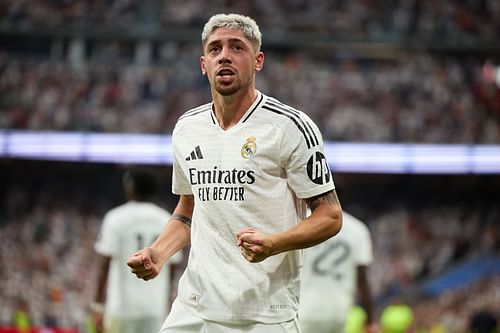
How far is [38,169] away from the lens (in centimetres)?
1905

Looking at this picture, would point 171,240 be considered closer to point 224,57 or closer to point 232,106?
point 232,106

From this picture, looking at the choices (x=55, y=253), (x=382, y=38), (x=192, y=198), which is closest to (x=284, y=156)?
(x=192, y=198)

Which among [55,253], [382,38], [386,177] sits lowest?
[55,253]

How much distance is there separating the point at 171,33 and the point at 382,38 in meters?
4.74

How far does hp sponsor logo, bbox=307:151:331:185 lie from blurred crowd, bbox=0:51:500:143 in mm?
14316

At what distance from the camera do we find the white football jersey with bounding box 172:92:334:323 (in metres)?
3.52

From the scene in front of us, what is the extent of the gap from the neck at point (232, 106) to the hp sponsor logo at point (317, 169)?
0.36 m

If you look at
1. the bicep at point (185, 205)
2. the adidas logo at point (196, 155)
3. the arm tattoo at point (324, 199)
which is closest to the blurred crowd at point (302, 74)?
the bicep at point (185, 205)

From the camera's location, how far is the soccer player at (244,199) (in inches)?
138

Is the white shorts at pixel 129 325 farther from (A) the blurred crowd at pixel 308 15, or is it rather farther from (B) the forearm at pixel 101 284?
(A) the blurred crowd at pixel 308 15

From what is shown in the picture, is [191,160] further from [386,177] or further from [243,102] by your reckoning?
[386,177]

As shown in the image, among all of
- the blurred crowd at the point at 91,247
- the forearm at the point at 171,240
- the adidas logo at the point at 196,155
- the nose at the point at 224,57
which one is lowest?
the blurred crowd at the point at 91,247

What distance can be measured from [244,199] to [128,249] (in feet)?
11.5

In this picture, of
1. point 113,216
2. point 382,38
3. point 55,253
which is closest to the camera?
point 113,216
